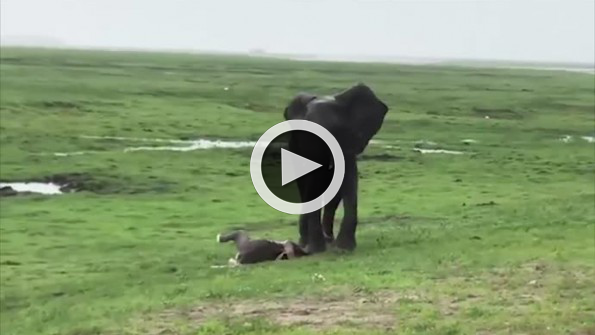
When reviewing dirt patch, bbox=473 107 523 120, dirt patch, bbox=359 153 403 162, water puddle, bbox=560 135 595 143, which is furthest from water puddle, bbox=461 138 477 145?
dirt patch, bbox=473 107 523 120

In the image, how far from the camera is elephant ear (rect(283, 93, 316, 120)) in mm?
15898

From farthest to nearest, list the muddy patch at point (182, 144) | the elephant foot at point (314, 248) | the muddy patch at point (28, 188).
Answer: the muddy patch at point (182, 144)
the muddy patch at point (28, 188)
the elephant foot at point (314, 248)

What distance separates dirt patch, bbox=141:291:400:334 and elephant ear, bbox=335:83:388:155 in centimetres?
473

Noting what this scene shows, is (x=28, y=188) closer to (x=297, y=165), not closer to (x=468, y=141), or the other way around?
→ (x=297, y=165)

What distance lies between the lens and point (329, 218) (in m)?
16.3

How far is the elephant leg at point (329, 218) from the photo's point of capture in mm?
16023

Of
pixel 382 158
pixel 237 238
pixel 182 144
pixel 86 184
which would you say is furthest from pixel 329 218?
pixel 182 144

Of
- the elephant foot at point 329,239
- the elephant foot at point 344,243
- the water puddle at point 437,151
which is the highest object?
the elephant foot at point 344,243

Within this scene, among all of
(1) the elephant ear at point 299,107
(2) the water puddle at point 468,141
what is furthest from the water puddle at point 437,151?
(1) the elephant ear at point 299,107

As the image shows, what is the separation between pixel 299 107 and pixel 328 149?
95cm

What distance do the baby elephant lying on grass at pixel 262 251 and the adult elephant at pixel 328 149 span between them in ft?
1.12

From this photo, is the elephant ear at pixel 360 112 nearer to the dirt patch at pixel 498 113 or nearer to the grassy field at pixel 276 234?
the grassy field at pixel 276 234

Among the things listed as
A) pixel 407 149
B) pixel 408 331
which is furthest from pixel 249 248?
pixel 407 149

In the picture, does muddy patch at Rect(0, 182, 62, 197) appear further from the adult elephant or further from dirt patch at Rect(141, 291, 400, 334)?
dirt patch at Rect(141, 291, 400, 334)
